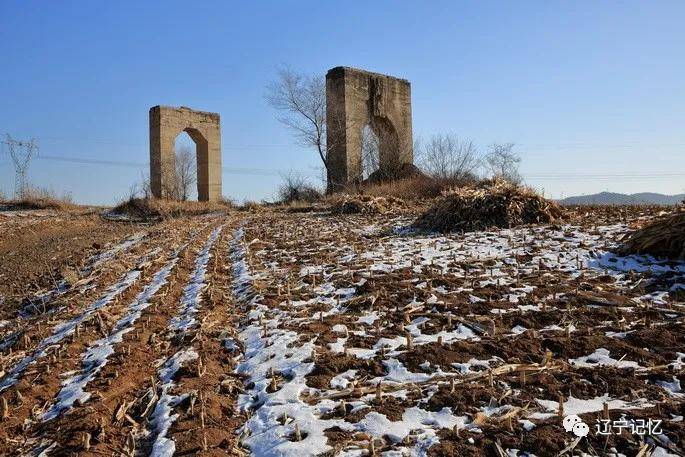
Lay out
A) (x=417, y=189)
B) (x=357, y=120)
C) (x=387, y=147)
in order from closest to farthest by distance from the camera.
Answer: (x=417, y=189), (x=357, y=120), (x=387, y=147)

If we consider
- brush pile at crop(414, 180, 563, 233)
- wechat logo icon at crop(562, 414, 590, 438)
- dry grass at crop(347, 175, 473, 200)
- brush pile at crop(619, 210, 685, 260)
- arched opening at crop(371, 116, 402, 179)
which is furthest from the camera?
arched opening at crop(371, 116, 402, 179)

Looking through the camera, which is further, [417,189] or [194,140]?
[194,140]

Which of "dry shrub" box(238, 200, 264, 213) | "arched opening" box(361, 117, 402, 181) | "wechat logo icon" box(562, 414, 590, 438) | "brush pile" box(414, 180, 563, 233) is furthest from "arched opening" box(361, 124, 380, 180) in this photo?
"wechat logo icon" box(562, 414, 590, 438)

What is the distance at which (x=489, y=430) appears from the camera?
7.67 ft

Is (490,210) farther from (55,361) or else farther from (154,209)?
(154,209)

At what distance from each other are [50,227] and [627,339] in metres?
15.6

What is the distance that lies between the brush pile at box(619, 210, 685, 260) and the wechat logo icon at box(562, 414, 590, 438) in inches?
151

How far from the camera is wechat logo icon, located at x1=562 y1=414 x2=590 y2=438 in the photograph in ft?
7.33

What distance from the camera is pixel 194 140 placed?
27.8 metres

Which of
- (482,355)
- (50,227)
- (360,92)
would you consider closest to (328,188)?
(360,92)

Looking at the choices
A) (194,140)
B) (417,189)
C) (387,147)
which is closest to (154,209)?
(194,140)

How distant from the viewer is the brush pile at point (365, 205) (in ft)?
45.1

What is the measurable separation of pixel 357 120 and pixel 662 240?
18.1 m

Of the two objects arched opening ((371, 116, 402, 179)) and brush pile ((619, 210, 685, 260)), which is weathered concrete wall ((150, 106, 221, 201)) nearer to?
arched opening ((371, 116, 402, 179))
